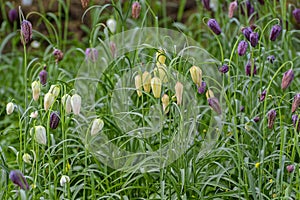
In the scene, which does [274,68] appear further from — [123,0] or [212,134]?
[123,0]

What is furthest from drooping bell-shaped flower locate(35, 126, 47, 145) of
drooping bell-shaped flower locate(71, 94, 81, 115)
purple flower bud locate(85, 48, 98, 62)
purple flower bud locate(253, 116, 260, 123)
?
purple flower bud locate(253, 116, 260, 123)

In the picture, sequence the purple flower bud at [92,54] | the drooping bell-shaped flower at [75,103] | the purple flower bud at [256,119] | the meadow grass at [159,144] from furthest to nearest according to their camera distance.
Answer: the purple flower bud at [92,54] < the purple flower bud at [256,119] < the meadow grass at [159,144] < the drooping bell-shaped flower at [75,103]

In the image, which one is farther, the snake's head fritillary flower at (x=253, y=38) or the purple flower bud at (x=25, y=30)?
the snake's head fritillary flower at (x=253, y=38)

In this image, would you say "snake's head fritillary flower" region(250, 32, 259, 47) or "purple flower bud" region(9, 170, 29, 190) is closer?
"purple flower bud" region(9, 170, 29, 190)

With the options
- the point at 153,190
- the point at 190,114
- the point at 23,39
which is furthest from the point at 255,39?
the point at 23,39

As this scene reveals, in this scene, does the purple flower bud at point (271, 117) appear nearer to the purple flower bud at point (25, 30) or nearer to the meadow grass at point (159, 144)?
the meadow grass at point (159, 144)

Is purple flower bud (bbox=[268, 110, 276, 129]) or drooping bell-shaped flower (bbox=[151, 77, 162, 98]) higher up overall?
drooping bell-shaped flower (bbox=[151, 77, 162, 98])

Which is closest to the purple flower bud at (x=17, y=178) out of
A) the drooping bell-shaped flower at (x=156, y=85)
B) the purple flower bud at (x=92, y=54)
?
the drooping bell-shaped flower at (x=156, y=85)

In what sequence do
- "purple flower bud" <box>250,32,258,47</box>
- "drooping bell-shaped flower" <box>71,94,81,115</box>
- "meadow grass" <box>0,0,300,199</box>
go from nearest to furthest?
1. "drooping bell-shaped flower" <box>71,94,81,115</box>
2. "meadow grass" <box>0,0,300,199</box>
3. "purple flower bud" <box>250,32,258,47</box>

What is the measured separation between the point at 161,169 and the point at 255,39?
731 mm

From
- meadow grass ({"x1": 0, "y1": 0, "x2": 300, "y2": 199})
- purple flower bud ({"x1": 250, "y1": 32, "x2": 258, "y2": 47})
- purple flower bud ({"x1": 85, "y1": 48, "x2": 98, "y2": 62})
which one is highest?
purple flower bud ({"x1": 250, "y1": 32, "x2": 258, "y2": 47})

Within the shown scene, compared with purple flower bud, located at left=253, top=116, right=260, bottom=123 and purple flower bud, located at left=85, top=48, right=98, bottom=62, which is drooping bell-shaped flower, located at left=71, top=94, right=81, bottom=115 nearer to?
purple flower bud, located at left=85, top=48, right=98, bottom=62

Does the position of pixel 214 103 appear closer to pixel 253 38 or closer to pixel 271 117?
pixel 271 117

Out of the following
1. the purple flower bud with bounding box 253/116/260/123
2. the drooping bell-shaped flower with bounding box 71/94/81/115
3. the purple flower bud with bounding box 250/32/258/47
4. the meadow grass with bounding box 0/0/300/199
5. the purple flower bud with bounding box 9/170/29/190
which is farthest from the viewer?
the purple flower bud with bounding box 253/116/260/123
